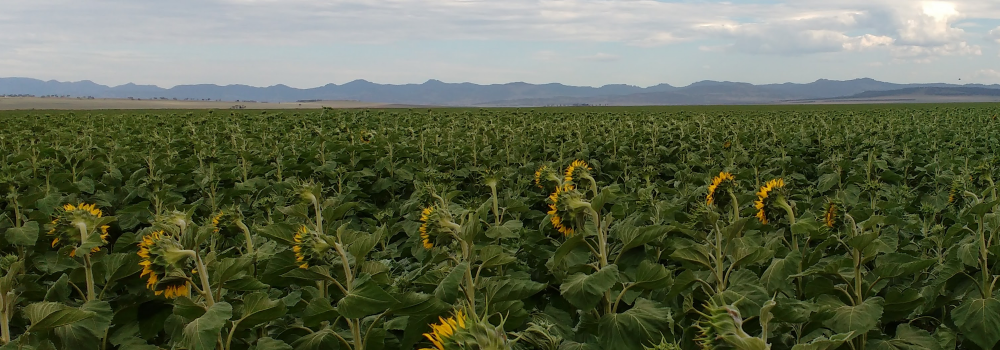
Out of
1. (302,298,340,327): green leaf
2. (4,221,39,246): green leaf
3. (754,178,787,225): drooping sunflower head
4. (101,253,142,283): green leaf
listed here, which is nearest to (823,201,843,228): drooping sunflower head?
(754,178,787,225): drooping sunflower head

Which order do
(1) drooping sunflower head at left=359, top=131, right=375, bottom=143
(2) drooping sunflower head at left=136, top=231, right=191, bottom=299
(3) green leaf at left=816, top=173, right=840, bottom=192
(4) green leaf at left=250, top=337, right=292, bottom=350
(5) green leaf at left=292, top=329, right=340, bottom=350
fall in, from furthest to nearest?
(1) drooping sunflower head at left=359, top=131, right=375, bottom=143
(3) green leaf at left=816, top=173, right=840, bottom=192
(5) green leaf at left=292, top=329, right=340, bottom=350
(4) green leaf at left=250, top=337, right=292, bottom=350
(2) drooping sunflower head at left=136, top=231, right=191, bottom=299

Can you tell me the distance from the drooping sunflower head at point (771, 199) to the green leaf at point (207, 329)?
2.75 metres

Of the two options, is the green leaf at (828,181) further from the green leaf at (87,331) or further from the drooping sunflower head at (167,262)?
the green leaf at (87,331)

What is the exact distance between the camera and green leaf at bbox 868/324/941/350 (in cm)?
310

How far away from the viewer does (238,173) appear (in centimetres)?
868

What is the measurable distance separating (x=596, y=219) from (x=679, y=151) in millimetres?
9091

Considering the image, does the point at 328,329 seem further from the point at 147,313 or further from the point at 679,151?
the point at 679,151

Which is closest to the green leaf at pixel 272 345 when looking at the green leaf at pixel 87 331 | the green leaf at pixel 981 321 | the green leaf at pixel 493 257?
the green leaf at pixel 87 331

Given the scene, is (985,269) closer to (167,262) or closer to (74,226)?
(167,262)

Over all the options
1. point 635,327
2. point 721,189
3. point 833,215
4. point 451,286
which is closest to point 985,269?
point 833,215

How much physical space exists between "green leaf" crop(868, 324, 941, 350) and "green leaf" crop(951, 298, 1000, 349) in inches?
5.7

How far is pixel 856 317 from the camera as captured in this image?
2977mm

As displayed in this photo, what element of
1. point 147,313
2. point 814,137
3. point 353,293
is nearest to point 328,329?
point 353,293

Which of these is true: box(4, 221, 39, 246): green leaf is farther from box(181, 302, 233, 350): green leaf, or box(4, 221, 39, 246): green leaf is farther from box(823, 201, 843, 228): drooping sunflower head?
box(823, 201, 843, 228): drooping sunflower head
